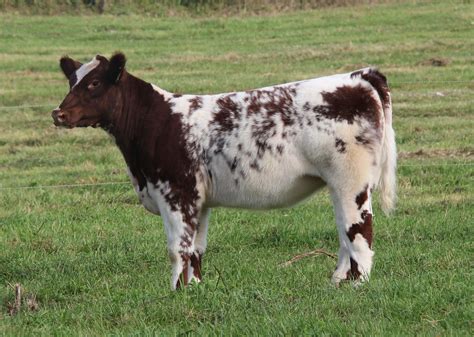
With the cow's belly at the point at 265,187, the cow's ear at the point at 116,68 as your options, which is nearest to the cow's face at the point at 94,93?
→ the cow's ear at the point at 116,68

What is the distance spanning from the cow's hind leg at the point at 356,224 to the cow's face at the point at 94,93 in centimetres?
204

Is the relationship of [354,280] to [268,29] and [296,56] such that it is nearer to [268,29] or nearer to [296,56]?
[296,56]

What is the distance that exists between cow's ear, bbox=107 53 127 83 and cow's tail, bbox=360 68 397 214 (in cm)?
196

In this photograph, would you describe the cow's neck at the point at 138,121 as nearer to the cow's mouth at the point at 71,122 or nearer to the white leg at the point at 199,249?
the cow's mouth at the point at 71,122

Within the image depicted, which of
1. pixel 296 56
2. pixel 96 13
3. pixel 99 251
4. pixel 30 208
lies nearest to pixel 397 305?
pixel 99 251

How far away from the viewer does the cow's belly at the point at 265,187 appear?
27.2 ft

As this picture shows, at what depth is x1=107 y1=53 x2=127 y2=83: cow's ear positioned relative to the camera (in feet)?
28.6

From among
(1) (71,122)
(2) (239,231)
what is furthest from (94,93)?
(2) (239,231)

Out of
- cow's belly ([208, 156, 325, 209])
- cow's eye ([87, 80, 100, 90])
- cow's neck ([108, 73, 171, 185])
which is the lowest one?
cow's belly ([208, 156, 325, 209])

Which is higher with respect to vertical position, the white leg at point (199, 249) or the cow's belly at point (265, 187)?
the cow's belly at point (265, 187)

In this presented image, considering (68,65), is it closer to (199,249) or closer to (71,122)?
(71,122)

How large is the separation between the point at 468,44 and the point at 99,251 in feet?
65.3

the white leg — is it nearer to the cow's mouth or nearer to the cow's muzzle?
the cow's mouth

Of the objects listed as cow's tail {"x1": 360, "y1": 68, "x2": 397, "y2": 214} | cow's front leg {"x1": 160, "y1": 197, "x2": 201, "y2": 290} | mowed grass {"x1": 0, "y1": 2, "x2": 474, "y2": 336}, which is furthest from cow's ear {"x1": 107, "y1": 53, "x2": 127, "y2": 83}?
cow's tail {"x1": 360, "y1": 68, "x2": 397, "y2": 214}
